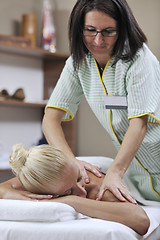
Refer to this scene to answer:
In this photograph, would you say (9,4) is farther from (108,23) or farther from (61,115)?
(108,23)

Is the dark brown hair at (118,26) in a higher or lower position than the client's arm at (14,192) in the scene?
higher

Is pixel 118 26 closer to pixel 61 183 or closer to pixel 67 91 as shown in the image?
pixel 67 91

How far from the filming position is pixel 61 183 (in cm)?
134

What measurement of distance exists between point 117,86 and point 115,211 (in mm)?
585

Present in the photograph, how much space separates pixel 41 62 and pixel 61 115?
216cm

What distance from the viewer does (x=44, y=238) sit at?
117cm

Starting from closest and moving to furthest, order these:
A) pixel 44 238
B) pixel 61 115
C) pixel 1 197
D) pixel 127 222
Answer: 1. pixel 44 238
2. pixel 127 222
3. pixel 1 197
4. pixel 61 115

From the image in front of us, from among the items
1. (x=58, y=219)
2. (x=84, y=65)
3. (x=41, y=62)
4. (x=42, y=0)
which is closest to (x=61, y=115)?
(x=84, y=65)

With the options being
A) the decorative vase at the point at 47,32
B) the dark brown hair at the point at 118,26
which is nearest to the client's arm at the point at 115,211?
the dark brown hair at the point at 118,26

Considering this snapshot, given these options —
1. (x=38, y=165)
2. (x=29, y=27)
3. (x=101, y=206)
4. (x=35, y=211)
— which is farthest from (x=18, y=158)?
(x=29, y=27)

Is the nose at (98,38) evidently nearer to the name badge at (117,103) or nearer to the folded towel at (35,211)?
the name badge at (117,103)

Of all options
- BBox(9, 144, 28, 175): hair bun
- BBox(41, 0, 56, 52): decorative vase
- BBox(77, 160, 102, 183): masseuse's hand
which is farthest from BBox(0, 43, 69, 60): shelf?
BBox(9, 144, 28, 175): hair bun

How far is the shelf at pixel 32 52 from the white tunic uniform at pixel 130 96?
1.69 m

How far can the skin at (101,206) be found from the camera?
128 centimetres
